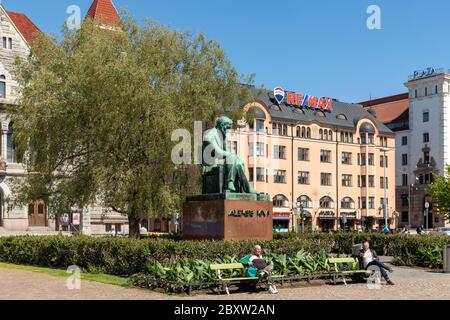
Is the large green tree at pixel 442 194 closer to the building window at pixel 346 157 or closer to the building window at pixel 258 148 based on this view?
the building window at pixel 258 148

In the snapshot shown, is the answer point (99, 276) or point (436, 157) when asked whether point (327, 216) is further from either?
point (99, 276)

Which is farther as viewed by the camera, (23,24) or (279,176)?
(279,176)

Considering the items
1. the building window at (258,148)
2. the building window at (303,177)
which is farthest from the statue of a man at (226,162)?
the building window at (303,177)

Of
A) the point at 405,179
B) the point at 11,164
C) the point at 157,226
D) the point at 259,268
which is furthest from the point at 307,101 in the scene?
the point at 259,268

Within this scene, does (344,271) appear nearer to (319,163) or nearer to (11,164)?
(11,164)

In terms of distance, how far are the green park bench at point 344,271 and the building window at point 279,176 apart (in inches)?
2319

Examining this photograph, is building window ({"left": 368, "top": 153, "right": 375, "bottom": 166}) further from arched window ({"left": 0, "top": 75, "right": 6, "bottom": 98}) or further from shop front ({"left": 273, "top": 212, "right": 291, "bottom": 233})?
arched window ({"left": 0, "top": 75, "right": 6, "bottom": 98})

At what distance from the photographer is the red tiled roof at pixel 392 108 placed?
108 meters

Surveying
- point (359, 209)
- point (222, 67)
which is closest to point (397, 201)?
point (359, 209)

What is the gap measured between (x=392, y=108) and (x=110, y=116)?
86.9 meters

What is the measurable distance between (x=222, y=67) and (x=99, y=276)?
17256mm

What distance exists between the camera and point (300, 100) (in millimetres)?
85562

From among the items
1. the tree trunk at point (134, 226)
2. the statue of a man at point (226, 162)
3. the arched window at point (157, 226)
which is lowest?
the arched window at point (157, 226)
